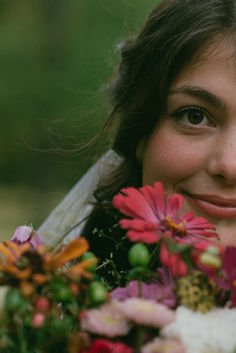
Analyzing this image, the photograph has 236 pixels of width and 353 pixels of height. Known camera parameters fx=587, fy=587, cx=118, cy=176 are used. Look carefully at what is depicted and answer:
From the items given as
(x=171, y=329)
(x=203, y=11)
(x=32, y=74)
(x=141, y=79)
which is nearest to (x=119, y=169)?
(x=141, y=79)

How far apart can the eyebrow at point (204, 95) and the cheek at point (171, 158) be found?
0.09 metres

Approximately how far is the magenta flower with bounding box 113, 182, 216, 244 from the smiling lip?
415 millimetres

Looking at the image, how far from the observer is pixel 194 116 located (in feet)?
3.77

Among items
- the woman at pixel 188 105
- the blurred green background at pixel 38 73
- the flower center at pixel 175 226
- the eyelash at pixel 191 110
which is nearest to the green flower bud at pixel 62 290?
the flower center at pixel 175 226

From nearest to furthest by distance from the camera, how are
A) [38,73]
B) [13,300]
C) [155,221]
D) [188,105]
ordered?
[13,300] < [155,221] < [188,105] < [38,73]

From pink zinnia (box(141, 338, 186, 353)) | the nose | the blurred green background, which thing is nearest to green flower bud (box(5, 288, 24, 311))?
pink zinnia (box(141, 338, 186, 353))

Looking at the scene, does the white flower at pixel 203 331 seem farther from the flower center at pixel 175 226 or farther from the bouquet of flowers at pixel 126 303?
the flower center at pixel 175 226

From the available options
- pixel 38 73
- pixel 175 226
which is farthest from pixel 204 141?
pixel 38 73

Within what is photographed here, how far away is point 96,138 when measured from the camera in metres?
1.67

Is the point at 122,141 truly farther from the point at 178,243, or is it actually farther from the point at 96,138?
the point at 178,243

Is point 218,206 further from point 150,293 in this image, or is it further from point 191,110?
point 150,293

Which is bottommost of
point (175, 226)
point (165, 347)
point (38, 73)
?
point (165, 347)

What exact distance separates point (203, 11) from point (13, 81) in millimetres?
5011

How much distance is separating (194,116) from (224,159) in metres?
0.17
